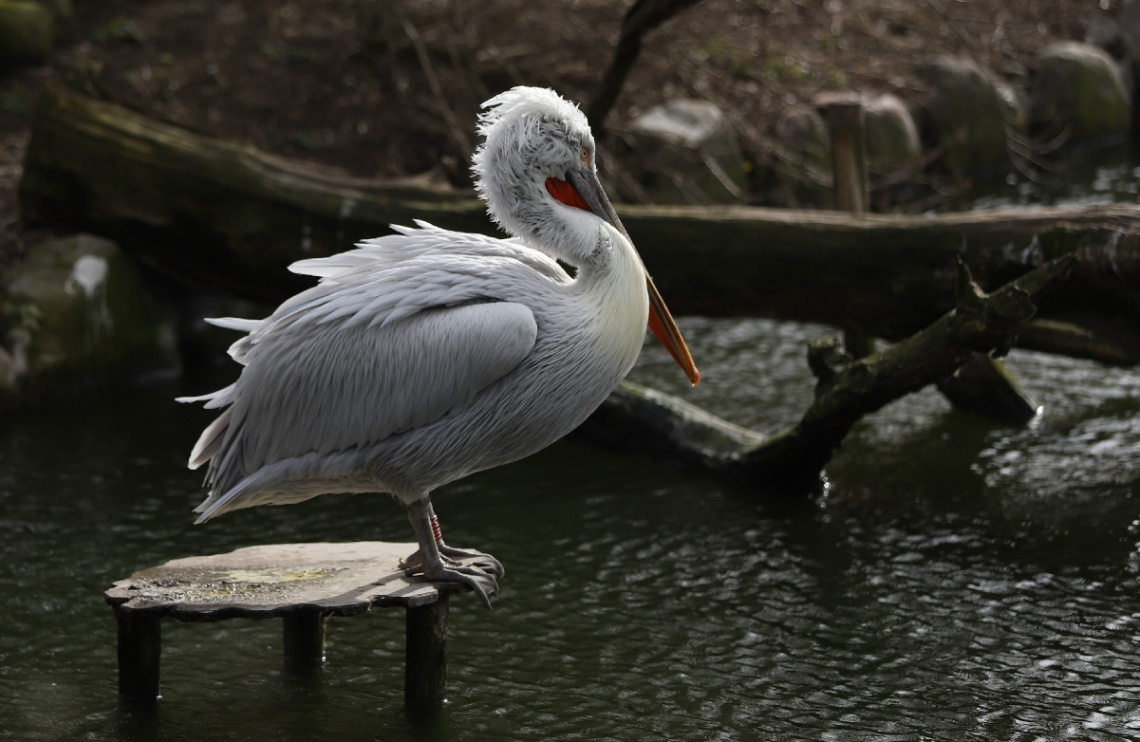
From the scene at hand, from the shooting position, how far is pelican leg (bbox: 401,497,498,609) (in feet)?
12.9

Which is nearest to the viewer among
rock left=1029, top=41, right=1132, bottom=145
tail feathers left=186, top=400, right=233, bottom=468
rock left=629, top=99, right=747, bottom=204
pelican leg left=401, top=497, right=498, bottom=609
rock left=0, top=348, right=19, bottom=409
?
pelican leg left=401, top=497, right=498, bottom=609

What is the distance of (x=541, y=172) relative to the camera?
163 inches

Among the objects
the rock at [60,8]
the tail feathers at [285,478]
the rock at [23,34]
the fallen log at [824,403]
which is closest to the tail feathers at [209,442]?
the tail feathers at [285,478]

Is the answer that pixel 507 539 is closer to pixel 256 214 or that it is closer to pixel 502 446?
pixel 502 446

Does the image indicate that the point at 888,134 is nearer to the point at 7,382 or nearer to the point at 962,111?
the point at 962,111

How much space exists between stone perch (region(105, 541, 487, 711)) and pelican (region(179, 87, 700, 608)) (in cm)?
15

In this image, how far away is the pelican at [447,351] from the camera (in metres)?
3.87

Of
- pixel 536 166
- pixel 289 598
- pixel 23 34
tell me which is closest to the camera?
pixel 289 598

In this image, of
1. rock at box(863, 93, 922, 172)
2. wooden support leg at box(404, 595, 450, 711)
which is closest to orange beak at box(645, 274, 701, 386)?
wooden support leg at box(404, 595, 450, 711)

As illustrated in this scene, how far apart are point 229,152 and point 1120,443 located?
519 cm

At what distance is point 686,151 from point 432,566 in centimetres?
616

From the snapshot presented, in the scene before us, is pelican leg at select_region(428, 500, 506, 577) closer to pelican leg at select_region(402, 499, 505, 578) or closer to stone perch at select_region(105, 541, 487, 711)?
pelican leg at select_region(402, 499, 505, 578)

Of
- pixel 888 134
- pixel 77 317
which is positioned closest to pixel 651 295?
pixel 77 317

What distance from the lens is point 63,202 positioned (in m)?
7.63
